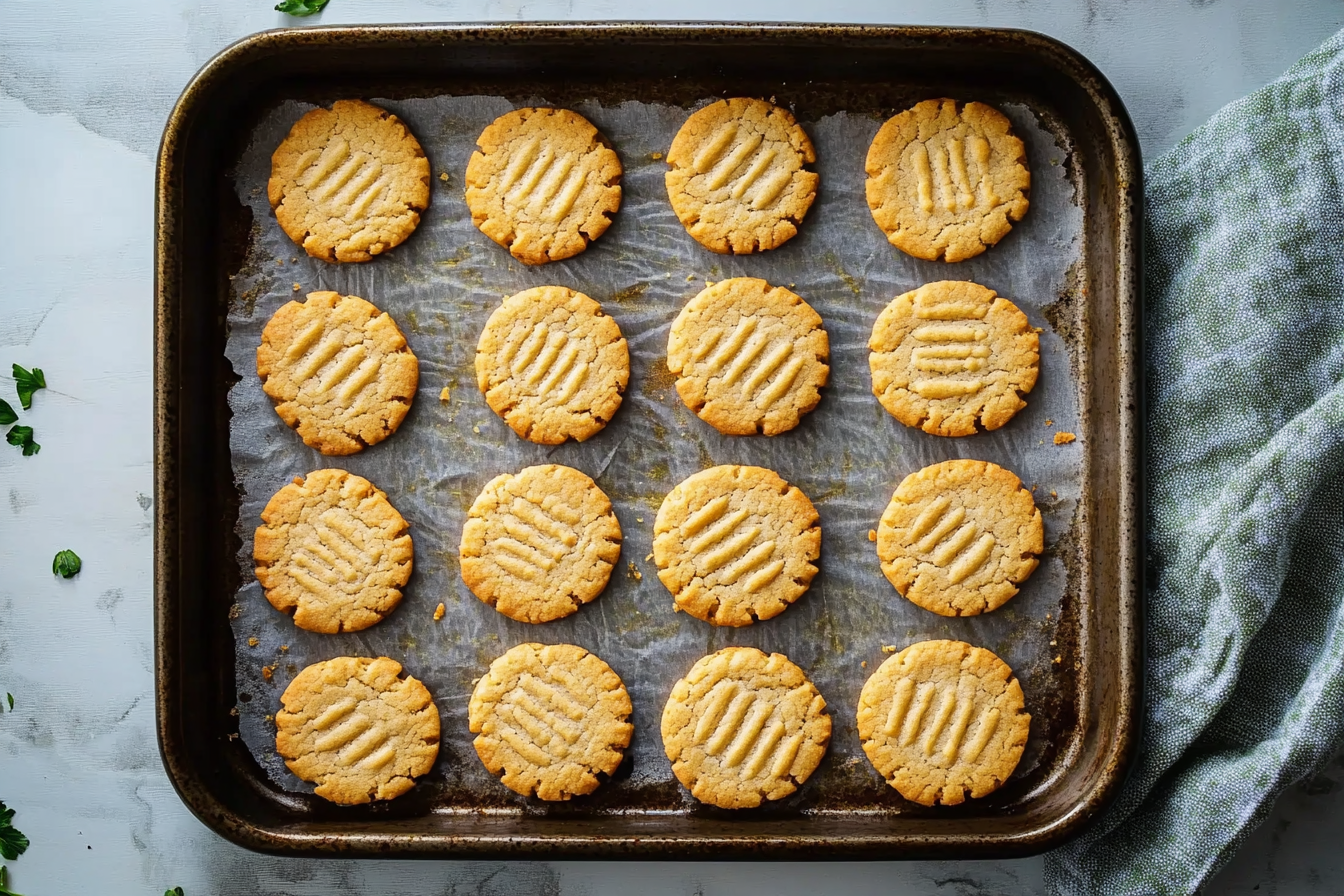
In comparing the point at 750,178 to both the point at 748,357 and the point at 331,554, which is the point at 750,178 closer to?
the point at 748,357

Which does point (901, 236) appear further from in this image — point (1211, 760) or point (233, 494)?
point (233, 494)

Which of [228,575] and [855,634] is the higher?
[855,634]

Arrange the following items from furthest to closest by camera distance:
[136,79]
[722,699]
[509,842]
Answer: [136,79] → [722,699] → [509,842]

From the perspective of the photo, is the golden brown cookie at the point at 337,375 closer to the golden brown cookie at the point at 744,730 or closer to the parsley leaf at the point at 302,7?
the parsley leaf at the point at 302,7

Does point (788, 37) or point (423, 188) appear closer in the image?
point (788, 37)

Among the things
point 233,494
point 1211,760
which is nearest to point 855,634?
point 1211,760

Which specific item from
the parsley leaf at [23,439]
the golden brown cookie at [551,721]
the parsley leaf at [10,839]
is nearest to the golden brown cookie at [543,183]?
the golden brown cookie at [551,721]

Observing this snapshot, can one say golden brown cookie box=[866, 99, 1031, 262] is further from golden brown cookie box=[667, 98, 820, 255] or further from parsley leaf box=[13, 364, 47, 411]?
parsley leaf box=[13, 364, 47, 411]
